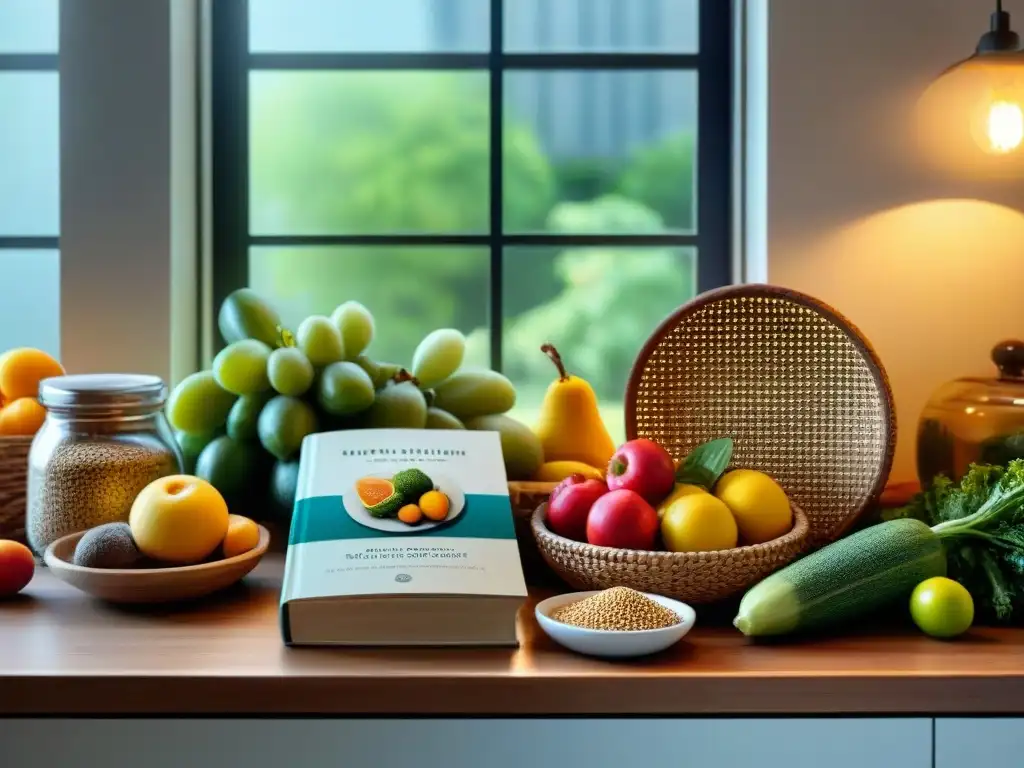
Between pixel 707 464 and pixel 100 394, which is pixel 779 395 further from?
pixel 100 394

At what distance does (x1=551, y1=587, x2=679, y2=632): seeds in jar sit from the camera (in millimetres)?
836

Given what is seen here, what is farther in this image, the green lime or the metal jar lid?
the metal jar lid

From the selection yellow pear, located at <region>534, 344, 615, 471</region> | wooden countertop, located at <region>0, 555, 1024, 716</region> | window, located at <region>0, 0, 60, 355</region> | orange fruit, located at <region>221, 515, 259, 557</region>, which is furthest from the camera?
window, located at <region>0, 0, 60, 355</region>

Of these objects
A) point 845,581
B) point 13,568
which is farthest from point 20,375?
point 845,581

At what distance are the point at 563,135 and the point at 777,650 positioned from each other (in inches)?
33.9

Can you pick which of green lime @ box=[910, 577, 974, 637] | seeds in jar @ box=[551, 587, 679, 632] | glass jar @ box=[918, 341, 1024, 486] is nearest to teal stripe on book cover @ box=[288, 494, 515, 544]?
seeds in jar @ box=[551, 587, 679, 632]

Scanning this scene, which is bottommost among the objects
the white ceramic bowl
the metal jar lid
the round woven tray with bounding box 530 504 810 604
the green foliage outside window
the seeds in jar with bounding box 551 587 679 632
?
the white ceramic bowl

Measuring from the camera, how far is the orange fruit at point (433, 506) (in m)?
0.95

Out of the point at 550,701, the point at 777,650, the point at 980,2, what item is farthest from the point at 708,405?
the point at 980,2

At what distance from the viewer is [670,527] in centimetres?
94

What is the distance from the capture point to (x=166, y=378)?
1349mm

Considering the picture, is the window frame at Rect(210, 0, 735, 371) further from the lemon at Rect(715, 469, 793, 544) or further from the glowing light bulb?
the lemon at Rect(715, 469, 793, 544)

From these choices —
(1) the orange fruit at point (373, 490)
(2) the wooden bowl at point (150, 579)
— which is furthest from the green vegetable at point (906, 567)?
(2) the wooden bowl at point (150, 579)

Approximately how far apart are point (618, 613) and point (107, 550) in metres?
0.46
